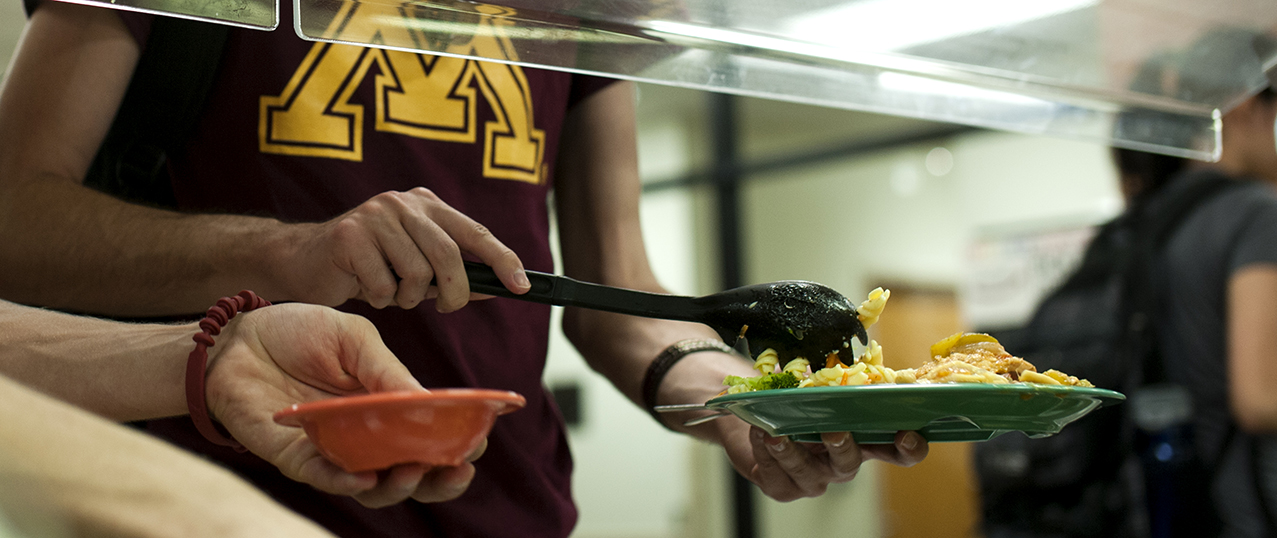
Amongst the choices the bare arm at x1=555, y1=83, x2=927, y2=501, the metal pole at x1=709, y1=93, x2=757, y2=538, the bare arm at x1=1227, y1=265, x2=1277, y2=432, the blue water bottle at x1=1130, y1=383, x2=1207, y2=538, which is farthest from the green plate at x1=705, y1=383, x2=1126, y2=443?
the metal pole at x1=709, y1=93, x2=757, y2=538

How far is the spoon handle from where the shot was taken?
31.1 inches

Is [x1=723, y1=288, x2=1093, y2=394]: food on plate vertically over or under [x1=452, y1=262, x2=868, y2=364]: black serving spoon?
under

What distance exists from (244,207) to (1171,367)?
1.96 m

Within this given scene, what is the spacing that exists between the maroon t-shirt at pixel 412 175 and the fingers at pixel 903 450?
1.29ft

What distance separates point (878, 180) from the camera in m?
4.70

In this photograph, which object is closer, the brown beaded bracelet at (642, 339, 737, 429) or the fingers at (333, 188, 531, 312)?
the fingers at (333, 188, 531, 312)

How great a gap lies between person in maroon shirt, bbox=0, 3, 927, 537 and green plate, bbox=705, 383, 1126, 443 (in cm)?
6

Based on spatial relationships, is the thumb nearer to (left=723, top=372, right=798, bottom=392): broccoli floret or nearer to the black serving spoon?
the black serving spoon

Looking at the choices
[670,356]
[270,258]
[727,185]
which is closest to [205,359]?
[270,258]

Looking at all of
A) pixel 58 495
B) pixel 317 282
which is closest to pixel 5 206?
pixel 317 282

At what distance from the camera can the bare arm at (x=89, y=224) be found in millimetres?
827

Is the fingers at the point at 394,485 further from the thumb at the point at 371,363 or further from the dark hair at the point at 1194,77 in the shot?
the dark hair at the point at 1194,77

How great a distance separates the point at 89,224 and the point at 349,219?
288mm

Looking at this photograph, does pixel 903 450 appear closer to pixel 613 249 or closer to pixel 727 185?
pixel 613 249
